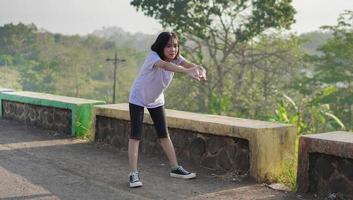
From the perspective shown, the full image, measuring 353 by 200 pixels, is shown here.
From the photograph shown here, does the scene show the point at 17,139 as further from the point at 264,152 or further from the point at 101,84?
the point at 101,84

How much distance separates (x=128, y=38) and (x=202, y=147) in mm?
147178

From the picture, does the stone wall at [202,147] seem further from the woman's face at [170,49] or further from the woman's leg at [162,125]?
the woman's face at [170,49]

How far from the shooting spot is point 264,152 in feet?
15.0

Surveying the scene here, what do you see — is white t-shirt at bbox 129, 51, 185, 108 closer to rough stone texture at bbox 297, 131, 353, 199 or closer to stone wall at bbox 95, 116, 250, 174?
stone wall at bbox 95, 116, 250, 174

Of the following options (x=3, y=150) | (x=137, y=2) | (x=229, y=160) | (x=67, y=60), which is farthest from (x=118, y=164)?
(x=67, y=60)

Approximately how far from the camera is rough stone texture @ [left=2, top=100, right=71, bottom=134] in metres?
7.51

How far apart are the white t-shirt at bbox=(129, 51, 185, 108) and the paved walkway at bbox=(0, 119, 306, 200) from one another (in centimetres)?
81

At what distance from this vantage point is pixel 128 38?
493ft

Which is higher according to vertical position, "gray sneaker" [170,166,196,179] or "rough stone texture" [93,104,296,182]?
"rough stone texture" [93,104,296,182]

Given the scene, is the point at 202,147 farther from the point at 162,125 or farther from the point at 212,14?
the point at 212,14

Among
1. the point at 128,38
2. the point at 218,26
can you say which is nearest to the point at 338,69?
the point at 218,26

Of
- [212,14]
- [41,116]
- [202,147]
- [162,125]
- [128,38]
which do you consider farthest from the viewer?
[128,38]

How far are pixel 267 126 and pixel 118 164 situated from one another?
179 cm

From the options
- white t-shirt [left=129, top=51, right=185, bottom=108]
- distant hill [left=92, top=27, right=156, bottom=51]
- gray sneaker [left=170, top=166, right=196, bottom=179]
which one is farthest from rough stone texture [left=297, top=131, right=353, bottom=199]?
distant hill [left=92, top=27, right=156, bottom=51]
